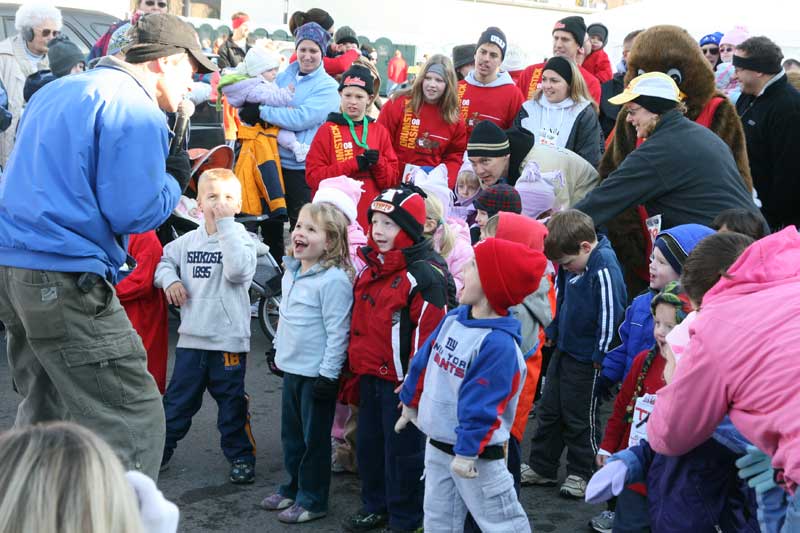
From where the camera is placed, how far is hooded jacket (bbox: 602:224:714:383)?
14.4ft

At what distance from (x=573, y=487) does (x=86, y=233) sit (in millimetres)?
2722

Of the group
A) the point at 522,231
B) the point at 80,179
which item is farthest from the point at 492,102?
the point at 80,179

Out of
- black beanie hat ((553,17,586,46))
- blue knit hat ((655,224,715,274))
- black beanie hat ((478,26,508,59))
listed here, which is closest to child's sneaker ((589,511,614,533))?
blue knit hat ((655,224,715,274))

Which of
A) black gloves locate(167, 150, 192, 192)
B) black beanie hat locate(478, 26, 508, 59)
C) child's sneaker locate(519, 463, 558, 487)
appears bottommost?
child's sneaker locate(519, 463, 558, 487)

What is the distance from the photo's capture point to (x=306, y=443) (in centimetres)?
457

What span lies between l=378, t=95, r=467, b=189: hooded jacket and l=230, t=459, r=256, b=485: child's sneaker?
9.92 feet

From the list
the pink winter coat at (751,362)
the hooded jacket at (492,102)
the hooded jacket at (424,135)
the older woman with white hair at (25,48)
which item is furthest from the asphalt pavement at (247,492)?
the older woman with white hair at (25,48)

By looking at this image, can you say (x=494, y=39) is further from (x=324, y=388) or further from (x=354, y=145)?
(x=324, y=388)

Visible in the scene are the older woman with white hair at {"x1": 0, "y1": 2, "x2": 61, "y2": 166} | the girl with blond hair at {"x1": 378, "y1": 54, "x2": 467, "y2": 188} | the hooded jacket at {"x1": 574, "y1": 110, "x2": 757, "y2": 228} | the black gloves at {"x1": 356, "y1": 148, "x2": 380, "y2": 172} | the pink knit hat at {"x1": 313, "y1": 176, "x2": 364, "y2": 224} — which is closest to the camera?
the pink knit hat at {"x1": 313, "y1": 176, "x2": 364, "y2": 224}

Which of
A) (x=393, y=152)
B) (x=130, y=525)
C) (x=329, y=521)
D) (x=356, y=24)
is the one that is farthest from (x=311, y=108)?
(x=356, y=24)

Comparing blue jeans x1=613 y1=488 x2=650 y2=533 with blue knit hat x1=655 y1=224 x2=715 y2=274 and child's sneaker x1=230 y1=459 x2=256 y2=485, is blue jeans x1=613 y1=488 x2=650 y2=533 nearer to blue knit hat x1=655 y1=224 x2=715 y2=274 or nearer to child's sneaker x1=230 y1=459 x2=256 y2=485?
blue knit hat x1=655 y1=224 x2=715 y2=274

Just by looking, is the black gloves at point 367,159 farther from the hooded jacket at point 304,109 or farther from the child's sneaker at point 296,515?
the child's sneaker at point 296,515

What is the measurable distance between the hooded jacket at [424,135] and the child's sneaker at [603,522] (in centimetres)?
328

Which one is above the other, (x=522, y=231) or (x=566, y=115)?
(x=566, y=115)
